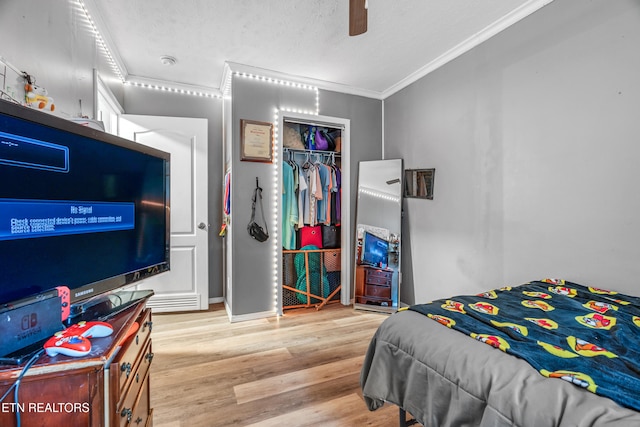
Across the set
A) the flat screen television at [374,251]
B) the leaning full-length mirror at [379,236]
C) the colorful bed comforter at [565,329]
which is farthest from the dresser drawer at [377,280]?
the colorful bed comforter at [565,329]

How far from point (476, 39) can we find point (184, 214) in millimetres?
3225

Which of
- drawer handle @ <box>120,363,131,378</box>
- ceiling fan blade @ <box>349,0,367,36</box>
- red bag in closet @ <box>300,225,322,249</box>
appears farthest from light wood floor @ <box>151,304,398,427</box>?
ceiling fan blade @ <box>349,0,367,36</box>

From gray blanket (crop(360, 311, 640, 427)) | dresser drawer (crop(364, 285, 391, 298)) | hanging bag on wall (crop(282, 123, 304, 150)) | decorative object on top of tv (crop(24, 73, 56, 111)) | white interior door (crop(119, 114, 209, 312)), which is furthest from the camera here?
hanging bag on wall (crop(282, 123, 304, 150))

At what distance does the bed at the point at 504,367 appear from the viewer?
29.4 inches

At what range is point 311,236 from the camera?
134 inches

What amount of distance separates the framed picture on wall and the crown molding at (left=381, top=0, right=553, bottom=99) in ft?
5.19

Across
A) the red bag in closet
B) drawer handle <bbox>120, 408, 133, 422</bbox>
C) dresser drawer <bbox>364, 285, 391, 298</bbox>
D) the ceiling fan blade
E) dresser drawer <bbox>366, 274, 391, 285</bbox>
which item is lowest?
dresser drawer <bbox>364, 285, 391, 298</bbox>

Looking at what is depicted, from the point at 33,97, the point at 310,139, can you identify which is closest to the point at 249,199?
the point at 310,139

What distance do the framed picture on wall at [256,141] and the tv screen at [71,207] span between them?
1609mm

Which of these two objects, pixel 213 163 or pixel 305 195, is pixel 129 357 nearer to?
pixel 305 195

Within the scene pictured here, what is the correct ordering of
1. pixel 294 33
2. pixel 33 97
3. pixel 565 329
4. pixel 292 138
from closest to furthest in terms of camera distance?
pixel 565 329 < pixel 33 97 < pixel 294 33 < pixel 292 138

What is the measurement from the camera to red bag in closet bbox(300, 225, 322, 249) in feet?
11.1

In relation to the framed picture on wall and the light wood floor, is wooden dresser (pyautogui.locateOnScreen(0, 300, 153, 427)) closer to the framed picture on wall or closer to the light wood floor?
the light wood floor

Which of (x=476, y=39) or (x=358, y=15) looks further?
(x=476, y=39)
